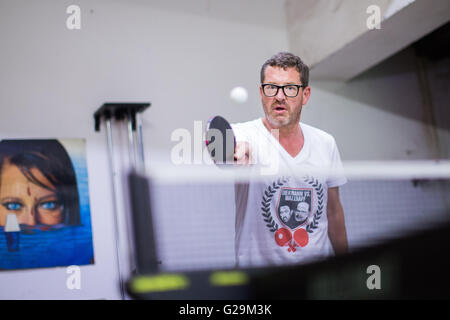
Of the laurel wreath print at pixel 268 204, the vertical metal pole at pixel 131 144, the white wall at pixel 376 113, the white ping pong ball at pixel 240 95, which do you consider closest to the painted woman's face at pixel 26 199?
the vertical metal pole at pixel 131 144

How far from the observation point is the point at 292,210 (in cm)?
106

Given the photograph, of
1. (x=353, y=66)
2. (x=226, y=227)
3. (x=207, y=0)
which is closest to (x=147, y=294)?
(x=226, y=227)

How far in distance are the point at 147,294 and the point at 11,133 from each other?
283cm

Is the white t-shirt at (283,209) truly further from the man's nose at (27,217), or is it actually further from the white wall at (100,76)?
the man's nose at (27,217)

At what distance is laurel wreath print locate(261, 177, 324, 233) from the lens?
1023mm

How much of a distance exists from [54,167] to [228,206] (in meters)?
2.60

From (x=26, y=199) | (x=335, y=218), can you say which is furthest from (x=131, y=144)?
(x=335, y=218)

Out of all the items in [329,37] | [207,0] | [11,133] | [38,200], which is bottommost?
[38,200]

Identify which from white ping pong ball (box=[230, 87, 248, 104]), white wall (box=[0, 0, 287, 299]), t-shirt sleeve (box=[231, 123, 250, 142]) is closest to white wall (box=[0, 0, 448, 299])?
white wall (box=[0, 0, 287, 299])

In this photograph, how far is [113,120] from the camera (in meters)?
3.28

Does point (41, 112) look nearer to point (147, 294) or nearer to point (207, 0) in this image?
point (207, 0)

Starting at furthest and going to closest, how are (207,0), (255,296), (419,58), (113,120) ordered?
(419,58)
(113,120)
(207,0)
(255,296)

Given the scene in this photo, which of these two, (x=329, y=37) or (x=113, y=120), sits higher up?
(x=329, y=37)

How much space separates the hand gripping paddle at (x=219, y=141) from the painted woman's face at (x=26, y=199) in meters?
2.43
